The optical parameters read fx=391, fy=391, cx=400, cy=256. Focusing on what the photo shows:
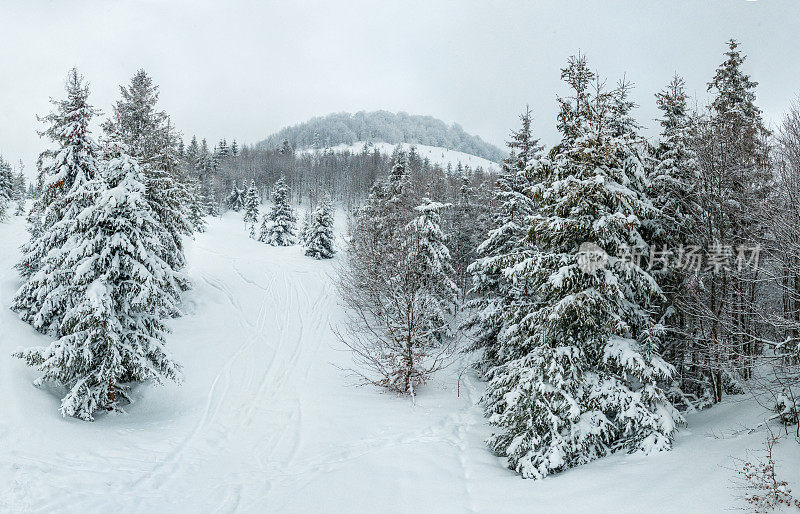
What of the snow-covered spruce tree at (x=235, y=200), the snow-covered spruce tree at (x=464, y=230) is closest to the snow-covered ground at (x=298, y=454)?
the snow-covered spruce tree at (x=464, y=230)

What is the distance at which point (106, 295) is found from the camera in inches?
439

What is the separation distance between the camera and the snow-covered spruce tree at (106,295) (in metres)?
11.0

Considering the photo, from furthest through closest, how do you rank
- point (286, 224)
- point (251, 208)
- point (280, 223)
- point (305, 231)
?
point (251, 208)
point (286, 224)
point (280, 223)
point (305, 231)

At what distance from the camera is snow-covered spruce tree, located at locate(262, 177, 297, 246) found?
49.5m

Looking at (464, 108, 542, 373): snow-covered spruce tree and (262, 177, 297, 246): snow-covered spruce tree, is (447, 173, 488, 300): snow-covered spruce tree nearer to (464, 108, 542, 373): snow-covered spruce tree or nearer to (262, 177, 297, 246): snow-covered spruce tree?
(464, 108, 542, 373): snow-covered spruce tree

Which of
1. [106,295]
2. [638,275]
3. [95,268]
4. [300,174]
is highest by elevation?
[300,174]

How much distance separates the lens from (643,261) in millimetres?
10461

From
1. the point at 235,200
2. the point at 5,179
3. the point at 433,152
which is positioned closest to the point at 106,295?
the point at 5,179

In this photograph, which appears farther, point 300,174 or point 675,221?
point 300,174

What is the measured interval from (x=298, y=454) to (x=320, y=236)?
102 ft

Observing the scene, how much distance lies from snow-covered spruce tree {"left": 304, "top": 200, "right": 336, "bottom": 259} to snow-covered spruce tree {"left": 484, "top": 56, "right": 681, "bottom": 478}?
32.4 m

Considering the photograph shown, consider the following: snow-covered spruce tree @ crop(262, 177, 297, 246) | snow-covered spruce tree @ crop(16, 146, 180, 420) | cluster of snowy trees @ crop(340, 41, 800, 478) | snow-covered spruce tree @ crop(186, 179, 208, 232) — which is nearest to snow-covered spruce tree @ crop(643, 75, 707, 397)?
cluster of snowy trees @ crop(340, 41, 800, 478)

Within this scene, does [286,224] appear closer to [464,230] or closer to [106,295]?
[464,230]

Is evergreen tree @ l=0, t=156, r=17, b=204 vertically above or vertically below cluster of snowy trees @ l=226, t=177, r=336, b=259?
above
